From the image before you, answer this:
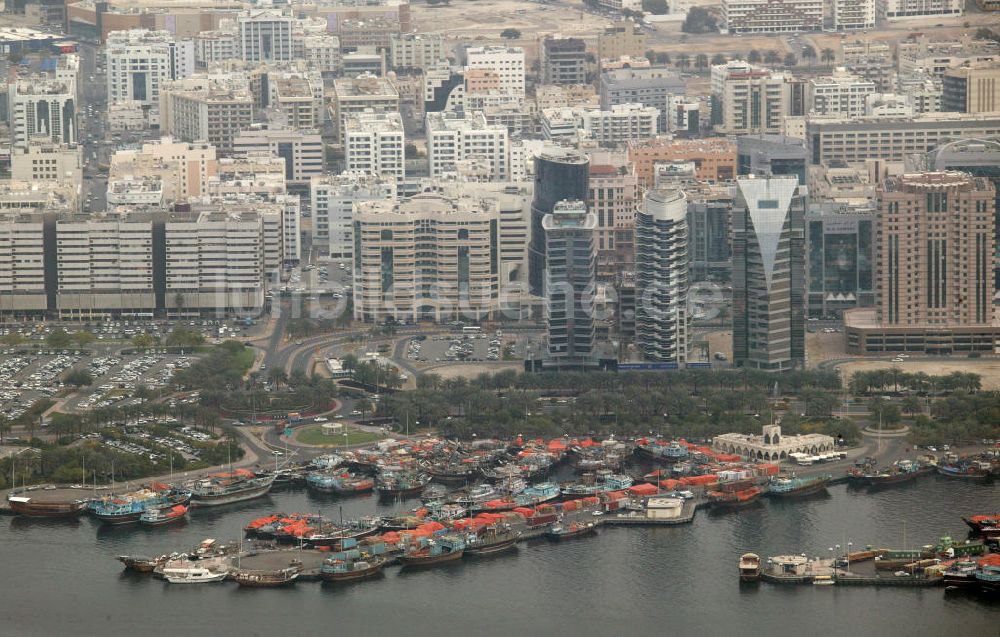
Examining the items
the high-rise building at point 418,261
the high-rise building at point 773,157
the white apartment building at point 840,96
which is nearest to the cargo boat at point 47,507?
the high-rise building at point 418,261

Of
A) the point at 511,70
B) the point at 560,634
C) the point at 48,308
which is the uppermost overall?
the point at 511,70

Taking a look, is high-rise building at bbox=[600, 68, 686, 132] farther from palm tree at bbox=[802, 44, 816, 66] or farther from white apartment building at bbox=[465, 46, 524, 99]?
palm tree at bbox=[802, 44, 816, 66]

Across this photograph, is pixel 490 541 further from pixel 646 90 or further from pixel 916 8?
pixel 916 8

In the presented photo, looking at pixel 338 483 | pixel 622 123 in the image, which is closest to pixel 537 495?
pixel 338 483

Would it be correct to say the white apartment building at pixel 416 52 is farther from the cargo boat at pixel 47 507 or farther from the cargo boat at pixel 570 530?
the cargo boat at pixel 570 530

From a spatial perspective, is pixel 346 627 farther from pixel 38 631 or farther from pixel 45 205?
pixel 45 205

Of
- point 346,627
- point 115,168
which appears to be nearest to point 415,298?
point 115,168

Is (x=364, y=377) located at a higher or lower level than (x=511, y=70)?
lower

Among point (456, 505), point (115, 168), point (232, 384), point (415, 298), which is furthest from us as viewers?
point (115, 168)

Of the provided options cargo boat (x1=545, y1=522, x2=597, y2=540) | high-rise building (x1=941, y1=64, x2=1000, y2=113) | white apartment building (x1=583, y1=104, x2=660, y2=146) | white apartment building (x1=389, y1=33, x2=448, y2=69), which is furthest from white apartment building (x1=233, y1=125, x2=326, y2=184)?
cargo boat (x1=545, y1=522, x2=597, y2=540)
